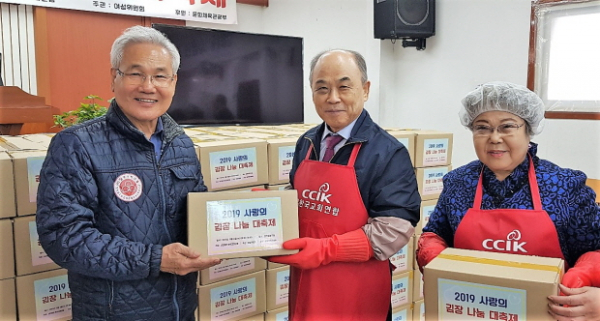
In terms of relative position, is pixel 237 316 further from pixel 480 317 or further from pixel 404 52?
pixel 404 52

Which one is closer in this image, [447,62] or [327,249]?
[327,249]

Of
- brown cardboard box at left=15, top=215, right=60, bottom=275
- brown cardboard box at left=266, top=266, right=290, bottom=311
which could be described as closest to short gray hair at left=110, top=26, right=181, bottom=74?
brown cardboard box at left=15, top=215, right=60, bottom=275

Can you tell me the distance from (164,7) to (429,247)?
4.25 metres

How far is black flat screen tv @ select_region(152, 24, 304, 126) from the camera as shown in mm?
3307

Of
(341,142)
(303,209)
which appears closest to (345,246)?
(303,209)

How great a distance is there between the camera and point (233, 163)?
6.18 ft

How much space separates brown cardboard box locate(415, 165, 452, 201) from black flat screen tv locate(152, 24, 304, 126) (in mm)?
1577

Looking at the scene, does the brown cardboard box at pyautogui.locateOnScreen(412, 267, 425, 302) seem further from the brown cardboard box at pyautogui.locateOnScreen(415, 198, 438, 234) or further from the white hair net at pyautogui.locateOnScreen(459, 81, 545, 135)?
the white hair net at pyautogui.locateOnScreen(459, 81, 545, 135)

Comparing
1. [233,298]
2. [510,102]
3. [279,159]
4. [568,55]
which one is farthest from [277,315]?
[568,55]

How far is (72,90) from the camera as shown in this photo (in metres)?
4.55

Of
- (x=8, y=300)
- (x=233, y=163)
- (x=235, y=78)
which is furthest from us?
(x=235, y=78)

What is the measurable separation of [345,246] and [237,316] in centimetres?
79

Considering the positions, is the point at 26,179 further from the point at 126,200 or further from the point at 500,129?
the point at 500,129

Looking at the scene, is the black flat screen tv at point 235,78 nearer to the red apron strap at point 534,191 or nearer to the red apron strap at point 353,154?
the red apron strap at point 353,154
